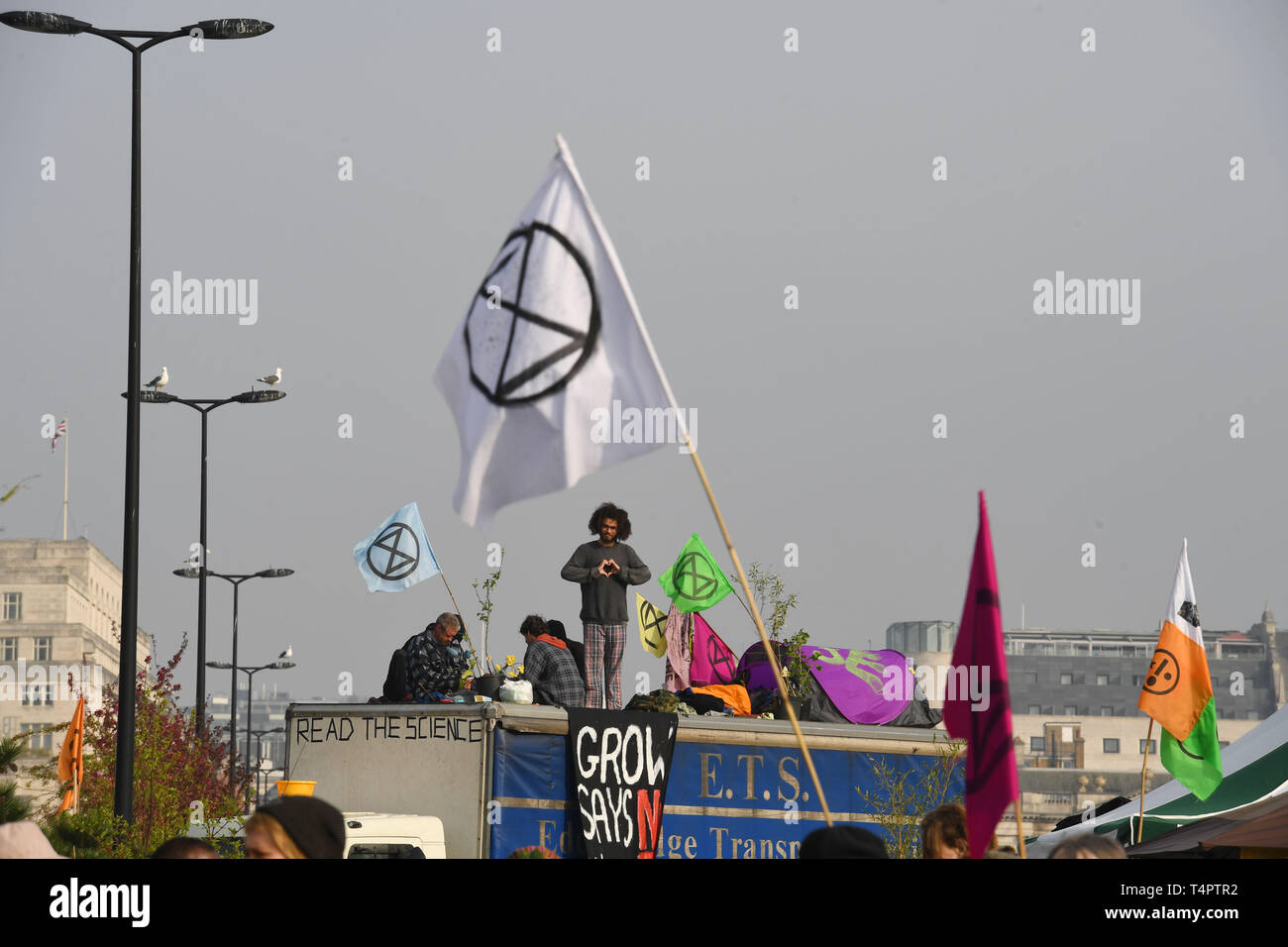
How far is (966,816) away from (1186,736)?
933 cm

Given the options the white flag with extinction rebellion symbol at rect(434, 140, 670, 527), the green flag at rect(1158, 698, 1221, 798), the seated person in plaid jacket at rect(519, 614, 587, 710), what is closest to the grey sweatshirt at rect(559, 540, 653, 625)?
the seated person in plaid jacket at rect(519, 614, 587, 710)

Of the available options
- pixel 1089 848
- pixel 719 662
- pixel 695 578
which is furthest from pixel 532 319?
pixel 695 578

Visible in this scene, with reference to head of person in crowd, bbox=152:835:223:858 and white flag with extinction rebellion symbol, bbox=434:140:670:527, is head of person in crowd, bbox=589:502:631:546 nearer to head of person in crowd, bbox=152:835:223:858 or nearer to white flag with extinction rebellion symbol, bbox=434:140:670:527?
white flag with extinction rebellion symbol, bbox=434:140:670:527

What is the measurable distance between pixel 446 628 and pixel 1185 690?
6.20 m

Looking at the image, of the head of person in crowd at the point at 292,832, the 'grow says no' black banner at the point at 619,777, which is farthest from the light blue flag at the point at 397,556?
the head of person in crowd at the point at 292,832

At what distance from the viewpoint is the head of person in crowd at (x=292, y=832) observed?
4938mm

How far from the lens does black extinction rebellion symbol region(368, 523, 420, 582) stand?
17.3m

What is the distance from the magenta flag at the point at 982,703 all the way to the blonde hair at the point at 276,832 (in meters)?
2.65

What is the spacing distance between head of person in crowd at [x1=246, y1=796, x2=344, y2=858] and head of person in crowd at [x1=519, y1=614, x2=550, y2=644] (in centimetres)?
844

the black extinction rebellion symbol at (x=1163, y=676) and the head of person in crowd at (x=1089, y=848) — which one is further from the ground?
the black extinction rebellion symbol at (x=1163, y=676)

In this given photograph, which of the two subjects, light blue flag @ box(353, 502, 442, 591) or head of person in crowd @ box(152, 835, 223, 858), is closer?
head of person in crowd @ box(152, 835, 223, 858)

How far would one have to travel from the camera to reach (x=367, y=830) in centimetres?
1155

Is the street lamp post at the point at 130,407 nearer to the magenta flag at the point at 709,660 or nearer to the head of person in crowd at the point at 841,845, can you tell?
the magenta flag at the point at 709,660

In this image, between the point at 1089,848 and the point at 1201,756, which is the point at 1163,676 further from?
the point at 1089,848
